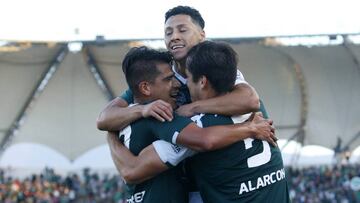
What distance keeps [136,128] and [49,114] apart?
27922 mm

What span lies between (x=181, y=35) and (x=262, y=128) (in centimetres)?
95

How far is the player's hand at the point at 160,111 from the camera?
3.44 meters

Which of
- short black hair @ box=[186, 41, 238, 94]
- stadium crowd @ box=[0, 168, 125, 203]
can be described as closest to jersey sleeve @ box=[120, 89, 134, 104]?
short black hair @ box=[186, 41, 238, 94]

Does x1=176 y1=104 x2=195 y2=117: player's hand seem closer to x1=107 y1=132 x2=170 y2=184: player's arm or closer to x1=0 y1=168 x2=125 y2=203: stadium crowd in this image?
x1=107 y1=132 x2=170 y2=184: player's arm

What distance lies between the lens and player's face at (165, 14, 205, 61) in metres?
4.18

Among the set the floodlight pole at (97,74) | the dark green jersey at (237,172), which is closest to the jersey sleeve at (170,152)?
the dark green jersey at (237,172)

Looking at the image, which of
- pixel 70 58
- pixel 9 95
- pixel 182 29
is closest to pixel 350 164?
pixel 70 58

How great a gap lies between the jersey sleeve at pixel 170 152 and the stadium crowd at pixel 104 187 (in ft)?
64.3

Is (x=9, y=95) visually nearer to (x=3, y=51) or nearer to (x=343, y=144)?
(x=3, y=51)

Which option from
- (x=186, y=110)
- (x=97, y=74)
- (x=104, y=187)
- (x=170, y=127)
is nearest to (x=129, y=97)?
(x=186, y=110)

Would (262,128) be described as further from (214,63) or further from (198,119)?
(214,63)

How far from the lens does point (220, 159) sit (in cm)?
350

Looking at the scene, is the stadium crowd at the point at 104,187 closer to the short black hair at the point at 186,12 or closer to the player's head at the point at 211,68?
the short black hair at the point at 186,12

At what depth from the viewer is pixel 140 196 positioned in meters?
3.62
